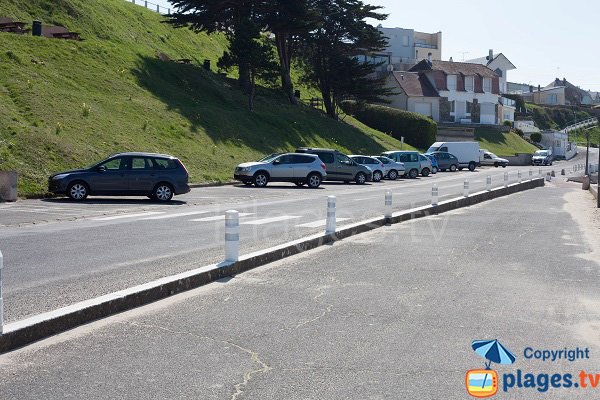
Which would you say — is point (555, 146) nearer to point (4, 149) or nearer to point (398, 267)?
point (4, 149)

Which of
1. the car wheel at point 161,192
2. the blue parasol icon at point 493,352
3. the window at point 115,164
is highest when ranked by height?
the window at point 115,164

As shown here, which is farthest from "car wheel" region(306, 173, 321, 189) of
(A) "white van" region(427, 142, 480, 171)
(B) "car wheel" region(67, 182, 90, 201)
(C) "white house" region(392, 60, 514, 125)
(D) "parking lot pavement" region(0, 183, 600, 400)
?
(C) "white house" region(392, 60, 514, 125)

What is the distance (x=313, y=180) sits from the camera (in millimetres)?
38094

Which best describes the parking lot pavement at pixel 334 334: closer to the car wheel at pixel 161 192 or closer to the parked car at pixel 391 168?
the car wheel at pixel 161 192

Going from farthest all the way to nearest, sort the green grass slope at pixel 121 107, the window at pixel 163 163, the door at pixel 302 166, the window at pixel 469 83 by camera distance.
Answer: the window at pixel 469 83
the door at pixel 302 166
the green grass slope at pixel 121 107
the window at pixel 163 163

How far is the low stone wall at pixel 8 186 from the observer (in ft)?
82.0

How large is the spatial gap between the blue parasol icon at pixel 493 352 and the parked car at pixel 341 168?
34.4m

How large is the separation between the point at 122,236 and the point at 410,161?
40441 millimetres

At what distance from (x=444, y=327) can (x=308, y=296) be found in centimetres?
226

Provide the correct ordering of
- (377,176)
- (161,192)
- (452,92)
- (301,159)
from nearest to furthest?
(161,192), (301,159), (377,176), (452,92)

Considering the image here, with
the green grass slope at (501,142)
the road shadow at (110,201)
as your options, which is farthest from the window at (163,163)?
the green grass slope at (501,142)

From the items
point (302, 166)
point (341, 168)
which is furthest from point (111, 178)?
point (341, 168)

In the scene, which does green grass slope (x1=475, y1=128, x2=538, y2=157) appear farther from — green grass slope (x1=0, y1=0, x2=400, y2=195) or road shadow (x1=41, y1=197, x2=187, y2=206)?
road shadow (x1=41, y1=197, x2=187, y2=206)

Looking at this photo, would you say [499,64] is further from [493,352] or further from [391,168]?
[493,352]
